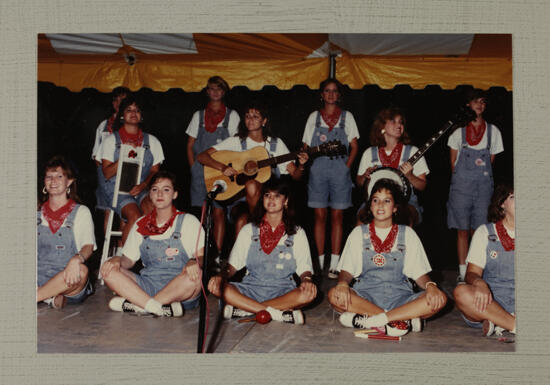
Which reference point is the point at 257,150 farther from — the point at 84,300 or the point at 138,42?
the point at 84,300

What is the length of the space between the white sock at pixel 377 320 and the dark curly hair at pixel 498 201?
886mm

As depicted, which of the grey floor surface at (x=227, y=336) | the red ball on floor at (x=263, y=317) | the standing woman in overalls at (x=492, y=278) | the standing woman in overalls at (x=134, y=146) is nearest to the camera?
the grey floor surface at (x=227, y=336)

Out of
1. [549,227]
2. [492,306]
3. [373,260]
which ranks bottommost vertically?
[492,306]

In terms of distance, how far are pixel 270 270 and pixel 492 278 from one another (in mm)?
1286

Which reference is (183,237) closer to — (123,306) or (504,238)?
(123,306)

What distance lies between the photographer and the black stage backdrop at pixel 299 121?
4059 mm

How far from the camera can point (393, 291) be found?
140 inches

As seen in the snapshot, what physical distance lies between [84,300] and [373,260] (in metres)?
1.84

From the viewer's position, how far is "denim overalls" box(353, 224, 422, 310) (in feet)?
11.6

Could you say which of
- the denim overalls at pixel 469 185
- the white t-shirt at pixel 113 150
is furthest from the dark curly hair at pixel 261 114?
the denim overalls at pixel 469 185

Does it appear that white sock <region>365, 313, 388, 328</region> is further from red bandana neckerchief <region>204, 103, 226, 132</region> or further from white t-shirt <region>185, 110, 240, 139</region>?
red bandana neckerchief <region>204, 103, 226, 132</region>

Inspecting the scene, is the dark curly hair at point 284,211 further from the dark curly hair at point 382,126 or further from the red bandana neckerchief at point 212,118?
the dark curly hair at point 382,126
